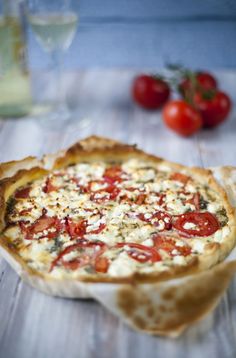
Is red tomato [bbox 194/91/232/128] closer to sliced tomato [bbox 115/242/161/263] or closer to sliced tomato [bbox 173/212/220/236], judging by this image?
sliced tomato [bbox 173/212/220/236]

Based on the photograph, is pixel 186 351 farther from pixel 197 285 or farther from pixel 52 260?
pixel 52 260

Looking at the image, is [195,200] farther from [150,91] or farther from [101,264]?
[150,91]

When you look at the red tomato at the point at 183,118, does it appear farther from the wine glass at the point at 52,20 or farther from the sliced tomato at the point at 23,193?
the sliced tomato at the point at 23,193

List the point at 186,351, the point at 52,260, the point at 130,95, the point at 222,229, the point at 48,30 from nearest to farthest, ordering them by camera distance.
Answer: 1. the point at 186,351
2. the point at 52,260
3. the point at 222,229
4. the point at 48,30
5. the point at 130,95

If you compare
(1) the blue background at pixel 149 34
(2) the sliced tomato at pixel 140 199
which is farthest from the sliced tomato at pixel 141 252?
(1) the blue background at pixel 149 34

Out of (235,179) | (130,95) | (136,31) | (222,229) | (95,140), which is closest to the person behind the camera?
(222,229)

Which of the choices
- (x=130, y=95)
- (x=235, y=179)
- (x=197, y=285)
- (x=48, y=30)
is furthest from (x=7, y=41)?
(x=197, y=285)

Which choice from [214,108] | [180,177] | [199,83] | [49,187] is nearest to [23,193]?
[49,187]
